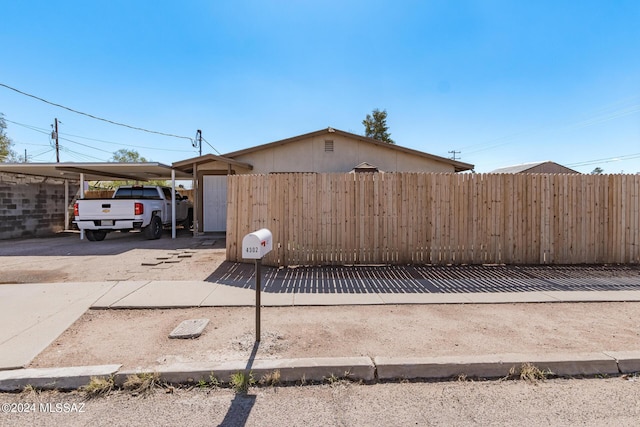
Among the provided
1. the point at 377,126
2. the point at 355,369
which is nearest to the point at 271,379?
the point at 355,369

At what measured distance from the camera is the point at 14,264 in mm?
8273

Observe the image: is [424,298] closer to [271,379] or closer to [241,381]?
[271,379]

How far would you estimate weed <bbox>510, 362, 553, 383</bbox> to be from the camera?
329cm

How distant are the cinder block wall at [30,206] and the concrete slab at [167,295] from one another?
12.6m

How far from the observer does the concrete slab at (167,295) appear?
17.1 feet

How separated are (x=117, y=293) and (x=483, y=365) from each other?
18.1 feet

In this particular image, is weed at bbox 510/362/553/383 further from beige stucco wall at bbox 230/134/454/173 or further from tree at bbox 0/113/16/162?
tree at bbox 0/113/16/162

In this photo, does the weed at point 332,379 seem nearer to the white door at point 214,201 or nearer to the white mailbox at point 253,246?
the white mailbox at point 253,246

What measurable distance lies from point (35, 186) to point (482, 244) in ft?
60.4

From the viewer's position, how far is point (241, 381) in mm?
3150

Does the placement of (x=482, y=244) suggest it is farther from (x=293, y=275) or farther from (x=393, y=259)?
(x=293, y=275)

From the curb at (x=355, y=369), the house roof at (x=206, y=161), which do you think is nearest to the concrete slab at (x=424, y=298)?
the curb at (x=355, y=369)

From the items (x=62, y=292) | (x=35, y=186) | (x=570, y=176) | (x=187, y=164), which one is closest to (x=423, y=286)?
(x=570, y=176)

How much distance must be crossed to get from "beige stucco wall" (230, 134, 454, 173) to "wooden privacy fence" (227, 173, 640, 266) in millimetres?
5691
